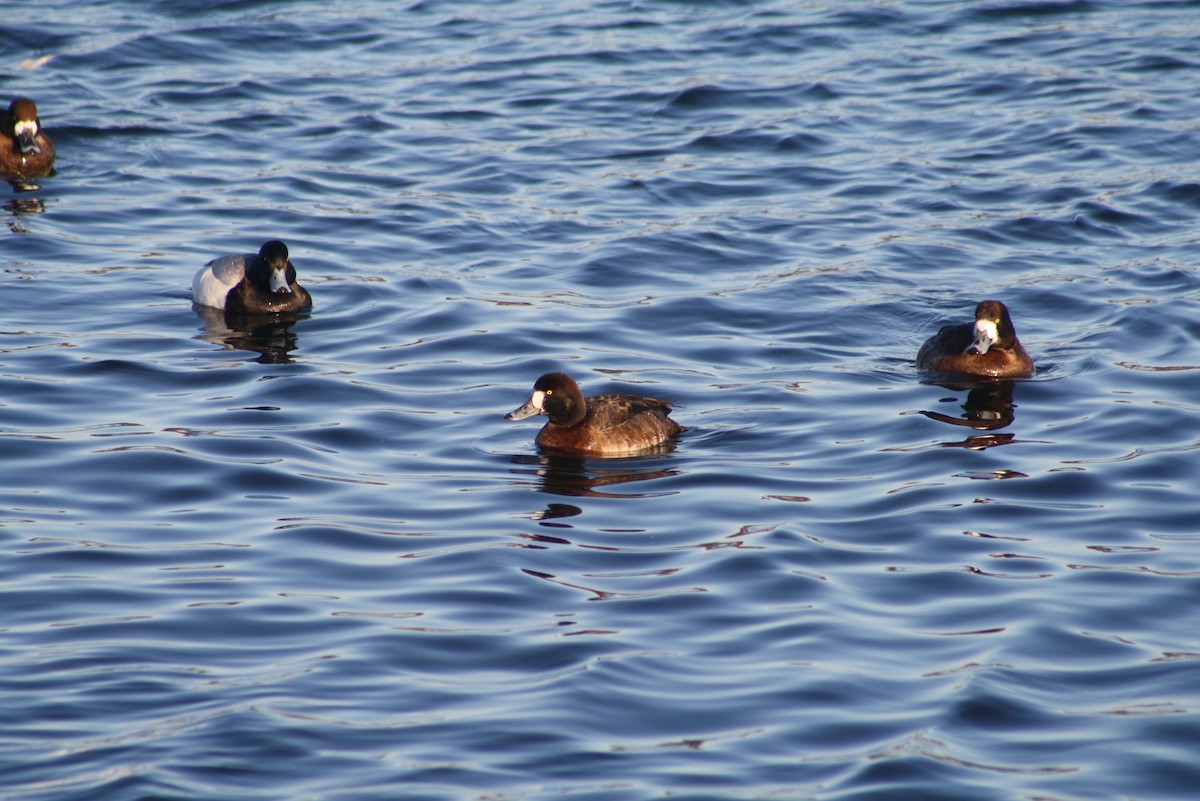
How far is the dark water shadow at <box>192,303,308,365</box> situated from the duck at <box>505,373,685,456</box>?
127 inches

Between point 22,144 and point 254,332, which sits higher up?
point 22,144

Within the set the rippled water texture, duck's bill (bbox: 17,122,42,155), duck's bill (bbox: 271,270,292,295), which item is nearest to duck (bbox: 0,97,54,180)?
duck's bill (bbox: 17,122,42,155)

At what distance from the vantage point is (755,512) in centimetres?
1019

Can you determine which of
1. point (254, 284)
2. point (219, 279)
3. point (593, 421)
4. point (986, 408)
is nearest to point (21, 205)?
point (219, 279)

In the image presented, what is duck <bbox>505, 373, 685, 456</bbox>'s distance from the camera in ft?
37.4

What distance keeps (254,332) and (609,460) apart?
4.66 m

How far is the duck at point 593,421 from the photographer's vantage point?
37.4 feet

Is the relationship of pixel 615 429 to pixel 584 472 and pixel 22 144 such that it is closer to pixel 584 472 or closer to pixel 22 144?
pixel 584 472

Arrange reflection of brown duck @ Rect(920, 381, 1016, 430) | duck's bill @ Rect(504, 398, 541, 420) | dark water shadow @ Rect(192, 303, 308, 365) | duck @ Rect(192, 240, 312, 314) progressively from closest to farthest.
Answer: duck's bill @ Rect(504, 398, 541, 420), reflection of brown duck @ Rect(920, 381, 1016, 430), dark water shadow @ Rect(192, 303, 308, 365), duck @ Rect(192, 240, 312, 314)

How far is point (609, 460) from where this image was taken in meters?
11.5

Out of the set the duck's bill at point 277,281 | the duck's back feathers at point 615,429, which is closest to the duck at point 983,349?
the duck's back feathers at point 615,429

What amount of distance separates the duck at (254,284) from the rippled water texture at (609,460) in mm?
207

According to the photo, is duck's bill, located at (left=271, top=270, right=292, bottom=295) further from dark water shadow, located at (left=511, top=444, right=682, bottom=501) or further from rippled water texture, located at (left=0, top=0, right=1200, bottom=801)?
dark water shadow, located at (left=511, top=444, right=682, bottom=501)

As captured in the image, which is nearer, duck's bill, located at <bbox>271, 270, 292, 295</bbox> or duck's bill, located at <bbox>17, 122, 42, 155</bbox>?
duck's bill, located at <bbox>271, 270, 292, 295</bbox>
